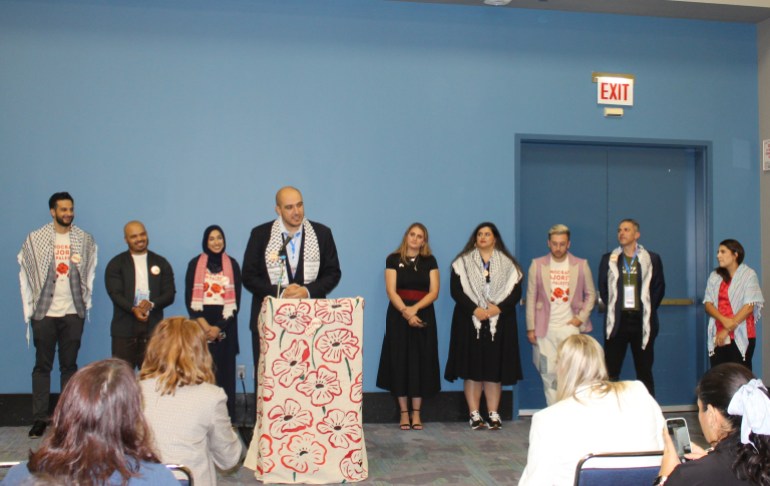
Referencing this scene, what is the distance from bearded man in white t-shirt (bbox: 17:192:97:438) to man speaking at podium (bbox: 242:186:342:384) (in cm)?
164

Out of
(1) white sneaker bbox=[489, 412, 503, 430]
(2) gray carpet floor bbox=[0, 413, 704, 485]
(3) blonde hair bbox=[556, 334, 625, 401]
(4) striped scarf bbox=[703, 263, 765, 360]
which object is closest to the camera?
(3) blonde hair bbox=[556, 334, 625, 401]

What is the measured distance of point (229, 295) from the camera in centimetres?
548

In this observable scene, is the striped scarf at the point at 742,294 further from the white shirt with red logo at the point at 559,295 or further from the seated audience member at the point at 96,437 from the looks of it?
the seated audience member at the point at 96,437

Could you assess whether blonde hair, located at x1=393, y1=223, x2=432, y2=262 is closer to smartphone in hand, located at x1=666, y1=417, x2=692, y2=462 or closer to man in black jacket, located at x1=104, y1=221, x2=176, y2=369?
man in black jacket, located at x1=104, y1=221, x2=176, y2=369

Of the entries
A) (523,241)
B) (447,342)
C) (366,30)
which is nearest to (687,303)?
(523,241)

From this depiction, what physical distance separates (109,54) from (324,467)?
3602 millimetres

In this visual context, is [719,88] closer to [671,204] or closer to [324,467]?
[671,204]

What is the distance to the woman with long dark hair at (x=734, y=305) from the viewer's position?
18.6ft

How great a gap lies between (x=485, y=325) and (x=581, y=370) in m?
3.35

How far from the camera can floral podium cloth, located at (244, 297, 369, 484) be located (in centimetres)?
409

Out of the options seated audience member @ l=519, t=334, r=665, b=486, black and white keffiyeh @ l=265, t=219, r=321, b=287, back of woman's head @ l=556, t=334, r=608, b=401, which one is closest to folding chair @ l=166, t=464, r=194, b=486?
seated audience member @ l=519, t=334, r=665, b=486

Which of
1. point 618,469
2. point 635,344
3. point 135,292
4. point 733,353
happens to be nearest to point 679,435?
point 618,469

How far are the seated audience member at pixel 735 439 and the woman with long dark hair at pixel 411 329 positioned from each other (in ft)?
12.3

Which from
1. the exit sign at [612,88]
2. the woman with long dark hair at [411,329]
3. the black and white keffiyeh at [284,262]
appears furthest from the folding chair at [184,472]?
the exit sign at [612,88]
